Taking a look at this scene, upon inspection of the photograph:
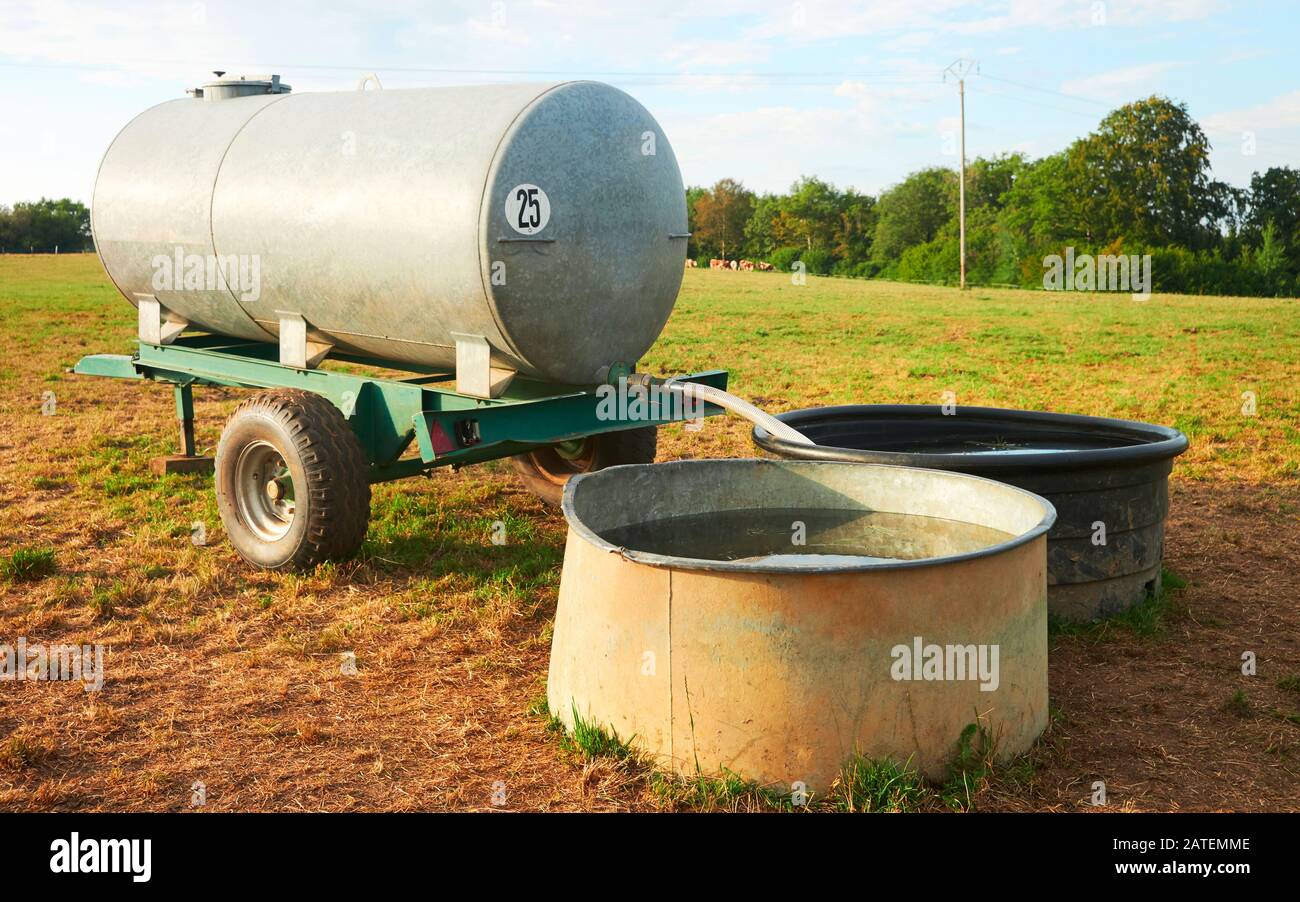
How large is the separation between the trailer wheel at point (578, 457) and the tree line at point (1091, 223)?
120 ft

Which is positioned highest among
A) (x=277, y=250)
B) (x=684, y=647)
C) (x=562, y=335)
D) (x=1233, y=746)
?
(x=277, y=250)

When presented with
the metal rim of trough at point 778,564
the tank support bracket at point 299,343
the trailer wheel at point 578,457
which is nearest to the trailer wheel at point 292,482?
the tank support bracket at point 299,343

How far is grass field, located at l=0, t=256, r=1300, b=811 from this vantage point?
3.99m

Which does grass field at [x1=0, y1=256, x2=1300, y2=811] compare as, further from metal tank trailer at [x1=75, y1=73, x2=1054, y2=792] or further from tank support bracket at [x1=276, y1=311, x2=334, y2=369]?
tank support bracket at [x1=276, y1=311, x2=334, y2=369]

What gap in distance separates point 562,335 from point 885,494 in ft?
6.14

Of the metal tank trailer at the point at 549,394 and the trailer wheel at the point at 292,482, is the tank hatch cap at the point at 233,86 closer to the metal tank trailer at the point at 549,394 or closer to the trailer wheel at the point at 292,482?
the metal tank trailer at the point at 549,394

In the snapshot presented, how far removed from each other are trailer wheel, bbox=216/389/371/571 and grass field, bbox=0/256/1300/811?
0.19 meters

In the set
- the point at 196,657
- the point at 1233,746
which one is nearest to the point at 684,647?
the point at 1233,746

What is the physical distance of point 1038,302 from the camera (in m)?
30.7

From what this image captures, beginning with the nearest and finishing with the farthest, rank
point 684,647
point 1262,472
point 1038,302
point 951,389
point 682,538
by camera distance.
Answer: point 684,647 < point 682,538 < point 1262,472 < point 951,389 < point 1038,302

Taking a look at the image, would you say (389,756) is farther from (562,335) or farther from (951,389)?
(951,389)

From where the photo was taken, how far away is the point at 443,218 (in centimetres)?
571

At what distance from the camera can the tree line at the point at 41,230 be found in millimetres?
64812

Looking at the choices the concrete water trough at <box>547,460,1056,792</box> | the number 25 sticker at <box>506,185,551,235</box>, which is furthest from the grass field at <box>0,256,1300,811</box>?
the number 25 sticker at <box>506,185,551,235</box>
